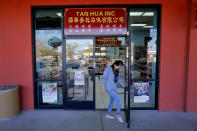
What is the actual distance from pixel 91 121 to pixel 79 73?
1.50 meters

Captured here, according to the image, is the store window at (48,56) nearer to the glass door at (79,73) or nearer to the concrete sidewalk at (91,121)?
the glass door at (79,73)

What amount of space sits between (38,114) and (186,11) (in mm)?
5012

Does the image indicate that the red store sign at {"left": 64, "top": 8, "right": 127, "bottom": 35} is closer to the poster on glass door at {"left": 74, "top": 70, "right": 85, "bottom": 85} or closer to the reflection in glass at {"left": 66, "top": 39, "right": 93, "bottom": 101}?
the reflection in glass at {"left": 66, "top": 39, "right": 93, "bottom": 101}

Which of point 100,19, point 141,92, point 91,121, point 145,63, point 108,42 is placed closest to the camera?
point 91,121

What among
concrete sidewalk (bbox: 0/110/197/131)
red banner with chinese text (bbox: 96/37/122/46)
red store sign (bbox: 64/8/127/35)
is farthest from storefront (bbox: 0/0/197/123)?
red banner with chinese text (bbox: 96/37/122/46)

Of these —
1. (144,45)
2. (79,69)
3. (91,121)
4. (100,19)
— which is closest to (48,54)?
(79,69)

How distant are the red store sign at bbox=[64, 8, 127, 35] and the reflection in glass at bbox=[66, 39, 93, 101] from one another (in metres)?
0.51

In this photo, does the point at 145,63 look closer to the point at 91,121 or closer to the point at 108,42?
the point at 91,121

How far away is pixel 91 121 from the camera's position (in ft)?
12.1

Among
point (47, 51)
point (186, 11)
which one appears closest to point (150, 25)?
point (186, 11)

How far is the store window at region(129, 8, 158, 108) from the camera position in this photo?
174 inches

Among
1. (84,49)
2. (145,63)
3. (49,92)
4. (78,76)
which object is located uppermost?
(84,49)

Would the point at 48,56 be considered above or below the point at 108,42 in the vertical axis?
below

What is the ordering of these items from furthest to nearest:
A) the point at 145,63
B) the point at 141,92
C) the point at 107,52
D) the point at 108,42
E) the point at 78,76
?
the point at 107,52 → the point at 108,42 → the point at 145,63 → the point at 78,76 → the point at 141,92
